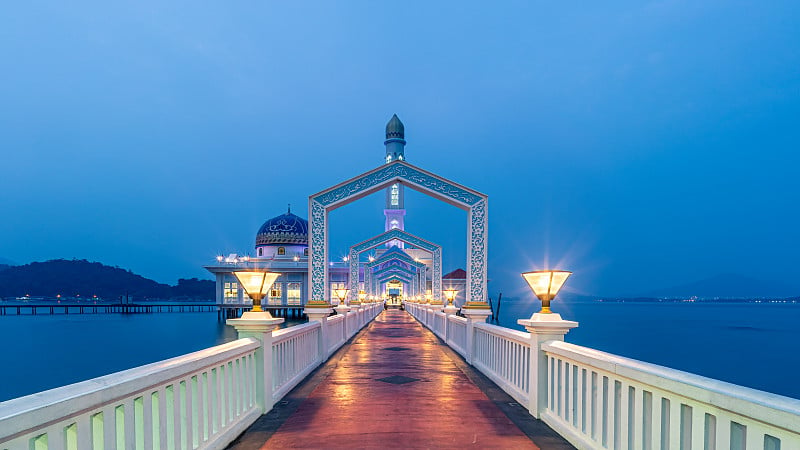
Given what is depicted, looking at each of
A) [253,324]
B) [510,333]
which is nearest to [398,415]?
[253,324]

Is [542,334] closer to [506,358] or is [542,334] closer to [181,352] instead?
[506,358]

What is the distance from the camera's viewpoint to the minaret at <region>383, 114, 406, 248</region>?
61.4 meters

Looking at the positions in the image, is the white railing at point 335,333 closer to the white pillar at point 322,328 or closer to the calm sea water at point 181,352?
the white pillar at point 322,328

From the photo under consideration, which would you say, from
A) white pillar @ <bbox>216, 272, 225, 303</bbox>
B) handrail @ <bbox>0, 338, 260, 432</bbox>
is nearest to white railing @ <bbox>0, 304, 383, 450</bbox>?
handrail @ <bbox>0, 338, 260, 432</bbox>

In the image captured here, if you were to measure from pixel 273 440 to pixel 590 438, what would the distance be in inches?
106

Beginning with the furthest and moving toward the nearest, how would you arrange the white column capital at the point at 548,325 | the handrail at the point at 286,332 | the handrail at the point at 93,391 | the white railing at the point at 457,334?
the white railing at the point at 457,334
the handrail at the point at 286,332
the white column capital at the point at 548,325
the handrail at the point at 93,391

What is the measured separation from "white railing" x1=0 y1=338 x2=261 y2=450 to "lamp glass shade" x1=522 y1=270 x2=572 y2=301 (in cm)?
312

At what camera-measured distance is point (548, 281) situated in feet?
17.2

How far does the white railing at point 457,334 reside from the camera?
9.82 metres

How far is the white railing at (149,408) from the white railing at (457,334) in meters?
5.64

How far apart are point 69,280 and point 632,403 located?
556ft

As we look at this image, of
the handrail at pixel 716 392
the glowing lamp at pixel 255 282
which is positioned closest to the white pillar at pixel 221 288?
A: the glowing lamp at pixel 255 282

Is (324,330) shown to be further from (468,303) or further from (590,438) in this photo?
(590,438)

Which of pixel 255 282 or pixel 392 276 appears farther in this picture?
pixel 392 276
